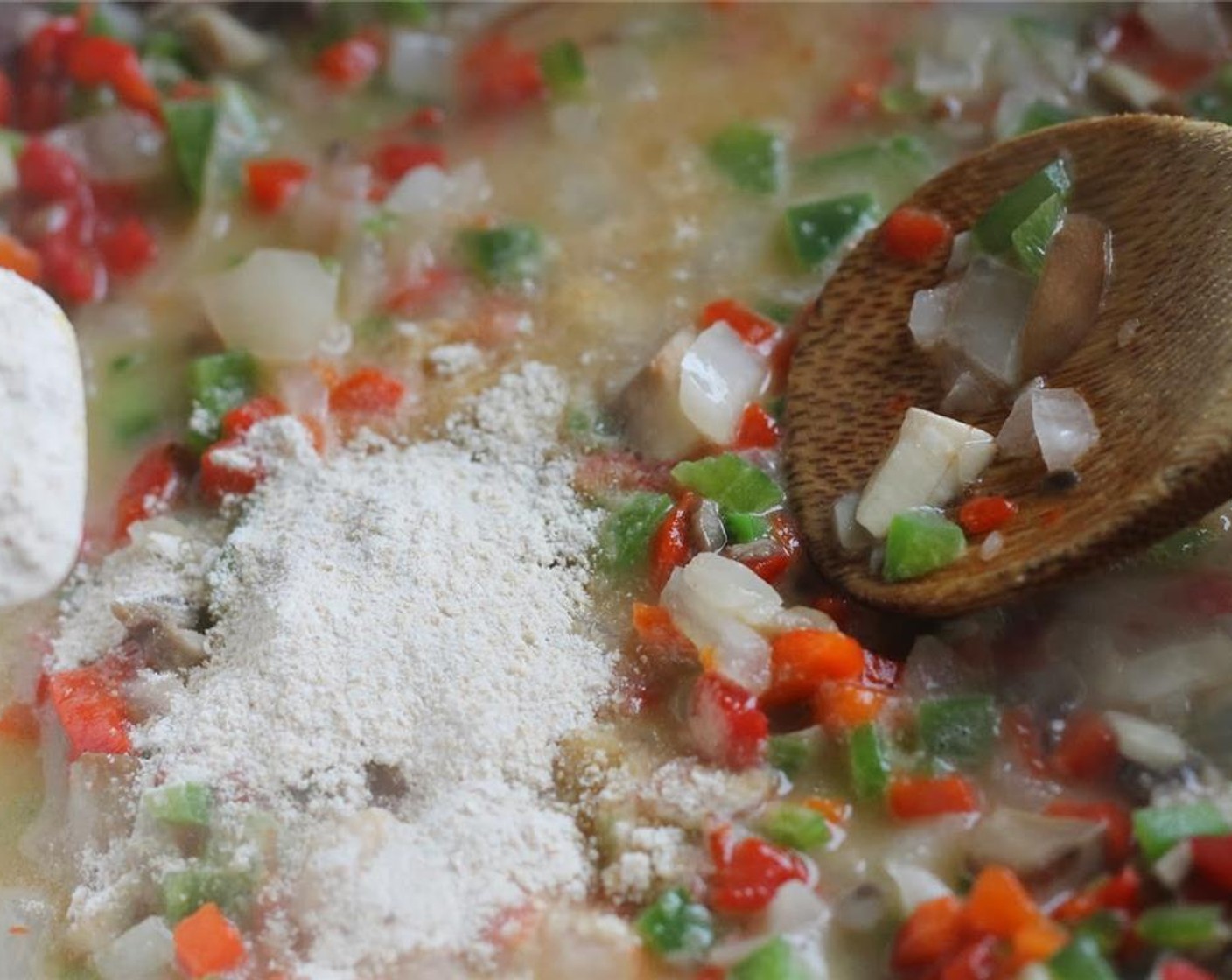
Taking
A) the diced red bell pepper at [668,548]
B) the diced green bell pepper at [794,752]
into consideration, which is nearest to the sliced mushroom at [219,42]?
the diced red bell pepper at [668,548]

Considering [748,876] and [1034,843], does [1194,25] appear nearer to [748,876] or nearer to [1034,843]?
[1034,843]

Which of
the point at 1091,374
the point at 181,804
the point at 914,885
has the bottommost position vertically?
the point at 181,804

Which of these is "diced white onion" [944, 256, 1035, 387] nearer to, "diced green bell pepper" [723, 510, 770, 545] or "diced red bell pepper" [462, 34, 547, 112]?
"diced green bell pepper" [723, 510, 770, 545]

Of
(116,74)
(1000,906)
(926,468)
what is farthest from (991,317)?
(116,74)

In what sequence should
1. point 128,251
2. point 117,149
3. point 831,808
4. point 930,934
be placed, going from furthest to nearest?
point 117,149
point 128,251
point 831,808
point 930,934

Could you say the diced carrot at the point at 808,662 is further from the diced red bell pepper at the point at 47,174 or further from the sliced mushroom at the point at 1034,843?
the diced red bell pepper at the point at 47,174
